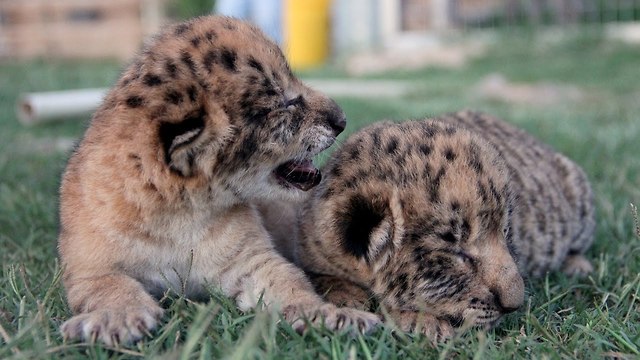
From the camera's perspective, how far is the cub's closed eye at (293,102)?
3.29m

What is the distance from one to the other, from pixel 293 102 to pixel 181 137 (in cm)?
60

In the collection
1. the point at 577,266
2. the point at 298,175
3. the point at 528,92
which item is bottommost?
the point at 528,92

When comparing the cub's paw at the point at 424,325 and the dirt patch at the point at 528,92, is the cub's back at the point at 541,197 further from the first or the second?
the dirt patch at the point at 528,92

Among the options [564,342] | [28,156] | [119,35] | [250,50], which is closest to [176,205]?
[250,50]

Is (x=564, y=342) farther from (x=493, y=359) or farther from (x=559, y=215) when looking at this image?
(x=559, y=215)

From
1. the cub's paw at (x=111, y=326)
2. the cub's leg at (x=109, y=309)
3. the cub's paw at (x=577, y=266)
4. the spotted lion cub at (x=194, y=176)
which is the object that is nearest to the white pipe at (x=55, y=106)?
the spotted lion cub at (x=194, y=176)

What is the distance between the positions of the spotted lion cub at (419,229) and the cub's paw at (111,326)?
864 millimetres

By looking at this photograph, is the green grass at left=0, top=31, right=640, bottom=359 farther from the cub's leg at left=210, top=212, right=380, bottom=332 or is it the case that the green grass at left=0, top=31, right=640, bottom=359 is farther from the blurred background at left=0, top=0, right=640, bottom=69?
the blurred background at left=0, top=0, right=640, bottom=69

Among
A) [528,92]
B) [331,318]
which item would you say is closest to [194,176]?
[331,318]

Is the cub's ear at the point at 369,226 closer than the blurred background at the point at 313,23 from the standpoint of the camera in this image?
Yes

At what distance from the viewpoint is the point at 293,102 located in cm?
333

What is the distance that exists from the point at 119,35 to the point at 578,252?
700 inches

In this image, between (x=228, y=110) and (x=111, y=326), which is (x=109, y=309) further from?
(x=228, y=110)

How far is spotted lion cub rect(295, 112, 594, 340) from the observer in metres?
3.03
